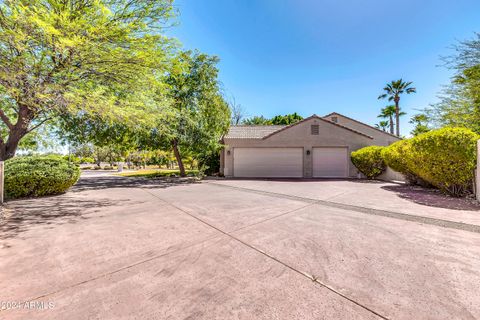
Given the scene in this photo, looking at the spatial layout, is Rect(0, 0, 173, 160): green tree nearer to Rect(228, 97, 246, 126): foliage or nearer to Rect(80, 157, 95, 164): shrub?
Rect(228, 97, 246, 126): foliage

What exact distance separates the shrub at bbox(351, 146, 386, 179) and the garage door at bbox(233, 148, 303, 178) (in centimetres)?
412

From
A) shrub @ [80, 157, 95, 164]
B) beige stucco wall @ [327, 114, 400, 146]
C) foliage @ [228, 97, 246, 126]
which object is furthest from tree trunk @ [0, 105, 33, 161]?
shrub @ [80, 157, 95, 164]

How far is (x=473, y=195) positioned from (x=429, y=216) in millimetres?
3617

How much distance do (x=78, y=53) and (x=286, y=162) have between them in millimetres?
13984

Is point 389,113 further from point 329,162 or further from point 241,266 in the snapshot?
point 241,266

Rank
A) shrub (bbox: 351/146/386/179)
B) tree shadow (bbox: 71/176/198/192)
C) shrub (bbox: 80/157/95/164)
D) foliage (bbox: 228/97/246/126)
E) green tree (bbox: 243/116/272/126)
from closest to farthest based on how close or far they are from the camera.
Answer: tree shadow (bbox: 71/176/198/192), shrub (bbox: 351/146/386/179), foliage (bbox: 228/97/246/126), green tree (bbox: 243/116/272/126), shrub (bbox: 80/157/95/164)

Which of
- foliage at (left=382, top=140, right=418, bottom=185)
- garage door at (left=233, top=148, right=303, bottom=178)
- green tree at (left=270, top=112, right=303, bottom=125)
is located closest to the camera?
foliage at (left=382, top=140, right=418, bottom=185)

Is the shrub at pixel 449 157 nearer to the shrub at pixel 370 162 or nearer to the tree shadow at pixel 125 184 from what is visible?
the shrub at pixel 370 162

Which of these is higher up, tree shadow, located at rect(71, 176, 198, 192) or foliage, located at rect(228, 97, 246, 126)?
foliage, located at rect(228, 97, 246, 126)

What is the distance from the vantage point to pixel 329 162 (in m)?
15.8

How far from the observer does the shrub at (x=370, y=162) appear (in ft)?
42.6

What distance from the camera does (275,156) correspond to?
16.2 meters

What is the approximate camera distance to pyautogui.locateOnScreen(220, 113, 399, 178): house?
15734 mm

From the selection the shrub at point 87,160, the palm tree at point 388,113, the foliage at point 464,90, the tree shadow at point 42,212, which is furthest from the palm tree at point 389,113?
the shrub at point 87,160
